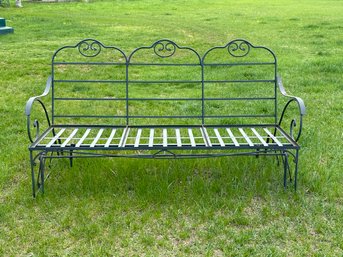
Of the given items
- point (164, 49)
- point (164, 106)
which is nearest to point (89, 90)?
point (164, 106)

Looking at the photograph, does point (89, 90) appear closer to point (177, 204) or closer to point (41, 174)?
point (41, 174)

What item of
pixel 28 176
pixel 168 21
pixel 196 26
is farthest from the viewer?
pixel 168 21

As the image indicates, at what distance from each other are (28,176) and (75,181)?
1.65ft

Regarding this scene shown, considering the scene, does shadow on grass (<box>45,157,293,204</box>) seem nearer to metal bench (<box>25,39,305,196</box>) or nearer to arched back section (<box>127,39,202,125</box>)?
metal bench (<box>25,39,305,196</box>)

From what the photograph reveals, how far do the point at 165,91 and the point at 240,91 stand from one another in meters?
1.14

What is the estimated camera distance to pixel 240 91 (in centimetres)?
726

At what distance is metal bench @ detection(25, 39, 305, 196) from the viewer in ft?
14.6

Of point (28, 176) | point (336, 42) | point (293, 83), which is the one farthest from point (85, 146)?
point (336, 42)

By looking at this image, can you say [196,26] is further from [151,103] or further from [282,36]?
[151,103]

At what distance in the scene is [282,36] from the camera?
43.2ft

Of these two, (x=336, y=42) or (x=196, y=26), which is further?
(x=196, y=26)

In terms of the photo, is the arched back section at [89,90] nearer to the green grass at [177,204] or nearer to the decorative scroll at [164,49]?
the decorative scroll at [164,49]

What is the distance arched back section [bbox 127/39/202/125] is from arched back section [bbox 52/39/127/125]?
19 centimetres

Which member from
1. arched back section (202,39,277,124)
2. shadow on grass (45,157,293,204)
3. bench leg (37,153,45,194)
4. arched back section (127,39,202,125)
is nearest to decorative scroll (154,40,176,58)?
arched back section (127,39,202,125)
